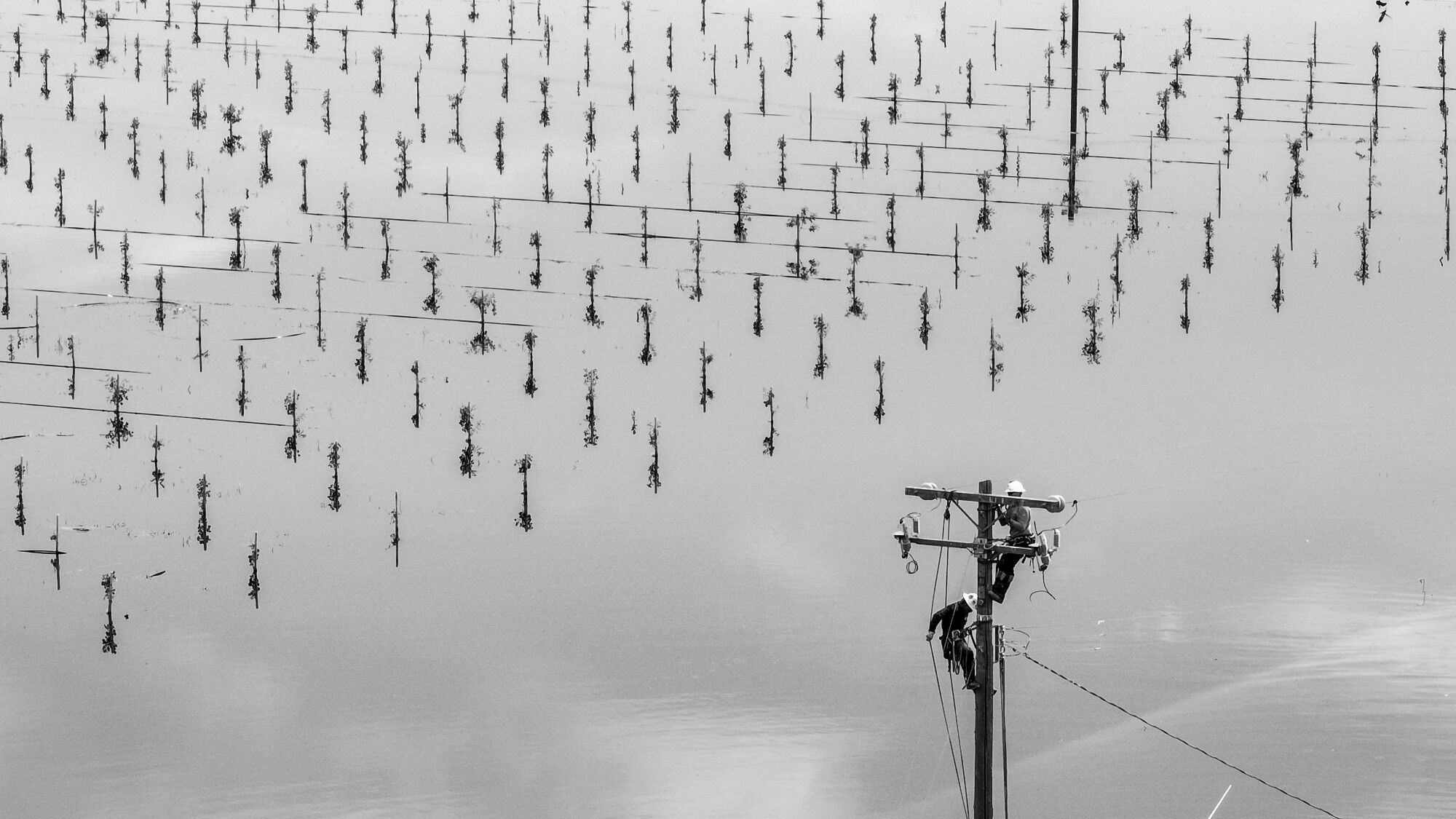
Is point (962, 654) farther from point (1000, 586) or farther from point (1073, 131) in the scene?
point (1073, 131)

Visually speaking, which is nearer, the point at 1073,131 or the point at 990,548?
the point at 990,548

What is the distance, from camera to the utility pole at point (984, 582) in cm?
2120

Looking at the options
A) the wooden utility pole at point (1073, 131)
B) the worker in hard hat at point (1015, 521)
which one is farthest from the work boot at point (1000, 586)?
the wooden utility pole at point (1073, 131)

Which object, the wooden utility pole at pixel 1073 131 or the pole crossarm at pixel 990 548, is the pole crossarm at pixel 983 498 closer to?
the pole crossarm at pixel 990 548

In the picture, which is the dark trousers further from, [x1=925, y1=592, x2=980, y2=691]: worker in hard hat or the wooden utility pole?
the wooden utility pole

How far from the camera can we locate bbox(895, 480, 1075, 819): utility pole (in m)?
21.2

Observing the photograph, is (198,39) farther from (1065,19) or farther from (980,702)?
(980,702)

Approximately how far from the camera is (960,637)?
72.5 feet

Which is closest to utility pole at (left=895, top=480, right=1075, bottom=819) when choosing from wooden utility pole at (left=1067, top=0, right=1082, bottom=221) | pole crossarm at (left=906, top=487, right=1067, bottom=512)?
pole crossarm at (left=906, top=487, right=1067, bottom=512)

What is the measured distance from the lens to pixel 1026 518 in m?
21.6

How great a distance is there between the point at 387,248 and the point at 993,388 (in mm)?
14428

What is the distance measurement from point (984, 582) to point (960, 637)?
41.1 inches

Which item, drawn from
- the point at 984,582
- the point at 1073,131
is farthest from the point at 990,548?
the point at 1073,131

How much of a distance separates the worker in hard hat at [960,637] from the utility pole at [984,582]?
14.9 inches
